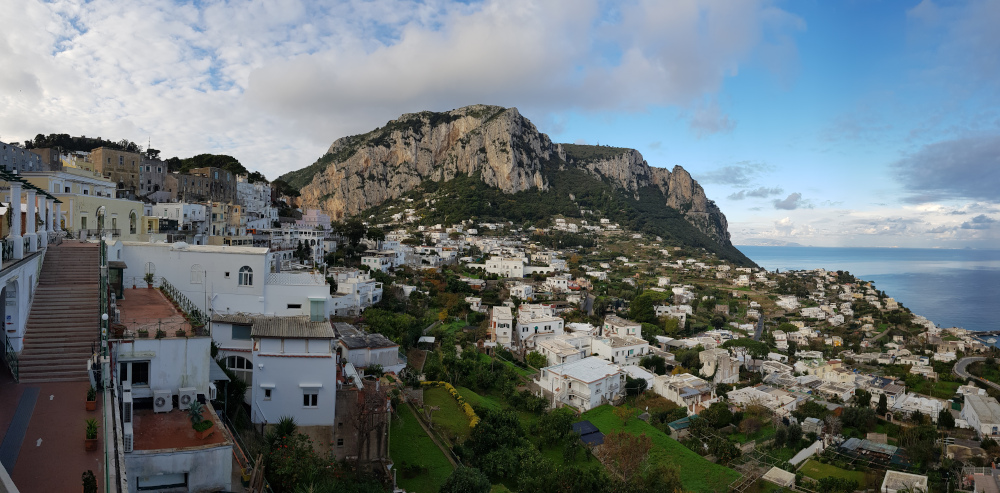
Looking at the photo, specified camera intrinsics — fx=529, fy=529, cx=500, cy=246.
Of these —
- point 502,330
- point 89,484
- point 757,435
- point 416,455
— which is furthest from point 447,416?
point 502,330

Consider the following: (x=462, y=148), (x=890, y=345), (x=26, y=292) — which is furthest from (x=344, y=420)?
(x=462, y=148)

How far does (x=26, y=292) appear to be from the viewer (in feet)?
29.6

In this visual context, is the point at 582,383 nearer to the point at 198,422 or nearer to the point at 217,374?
the point at 217,374

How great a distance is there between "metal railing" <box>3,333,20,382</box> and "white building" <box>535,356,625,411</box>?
2016cm

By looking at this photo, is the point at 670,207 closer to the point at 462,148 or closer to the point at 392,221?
the point at 462,148

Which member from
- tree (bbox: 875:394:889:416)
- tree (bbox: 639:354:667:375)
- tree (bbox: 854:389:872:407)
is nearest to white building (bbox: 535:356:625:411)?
tree (bbox: 639:354:667:375)

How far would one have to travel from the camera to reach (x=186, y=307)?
1182cm

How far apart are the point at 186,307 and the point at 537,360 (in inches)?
824

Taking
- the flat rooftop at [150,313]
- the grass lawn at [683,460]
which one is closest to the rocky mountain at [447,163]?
the grass lawn at [683,460]

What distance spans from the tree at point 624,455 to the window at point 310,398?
9.21 m

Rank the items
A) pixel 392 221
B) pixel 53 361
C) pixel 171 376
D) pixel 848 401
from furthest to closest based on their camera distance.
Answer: pixel 392 221 → pixel 848 401 → pixel 171 376 → pixel 53 361

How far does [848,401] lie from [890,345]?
65.8 feet

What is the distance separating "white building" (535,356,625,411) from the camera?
24.7m

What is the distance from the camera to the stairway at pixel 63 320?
781 cm
